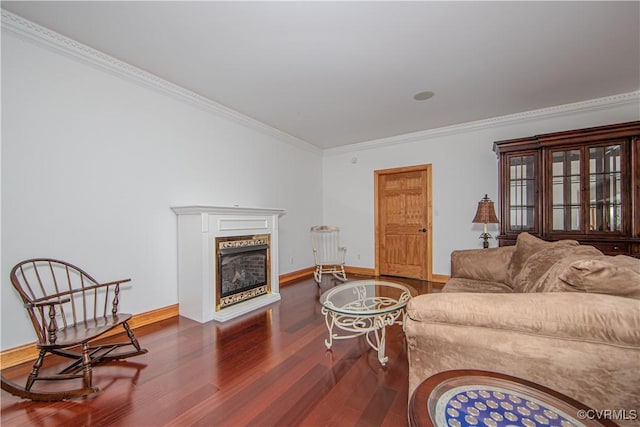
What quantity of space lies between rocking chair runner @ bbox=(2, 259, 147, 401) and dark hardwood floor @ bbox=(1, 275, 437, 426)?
0.08 metres

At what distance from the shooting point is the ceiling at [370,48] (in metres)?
1.95

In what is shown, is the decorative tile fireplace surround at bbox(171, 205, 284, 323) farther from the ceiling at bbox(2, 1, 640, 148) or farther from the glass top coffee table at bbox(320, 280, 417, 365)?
the ceiling at bbox(2, 1, 640, 148)

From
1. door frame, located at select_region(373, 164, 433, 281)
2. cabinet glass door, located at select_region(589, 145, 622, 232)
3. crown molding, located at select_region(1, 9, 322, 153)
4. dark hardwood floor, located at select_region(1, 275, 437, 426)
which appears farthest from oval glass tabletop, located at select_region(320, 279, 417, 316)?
crown molding, located at select_region(1, 9, 322, 153)

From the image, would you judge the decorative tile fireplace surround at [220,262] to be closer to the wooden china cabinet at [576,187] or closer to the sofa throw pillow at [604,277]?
the sofa throw pillow at [604,277]

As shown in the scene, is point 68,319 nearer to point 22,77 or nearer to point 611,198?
point 22,77

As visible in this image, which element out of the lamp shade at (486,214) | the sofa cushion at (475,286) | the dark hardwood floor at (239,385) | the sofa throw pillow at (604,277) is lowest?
the dark hardwood floor at (239,385)

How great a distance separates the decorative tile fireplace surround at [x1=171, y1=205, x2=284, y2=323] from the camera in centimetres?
291

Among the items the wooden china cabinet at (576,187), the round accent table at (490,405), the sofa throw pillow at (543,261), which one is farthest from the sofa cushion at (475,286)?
the round accent table at (490,405)

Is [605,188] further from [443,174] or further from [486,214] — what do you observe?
[443,174]

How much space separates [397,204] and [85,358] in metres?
4.51

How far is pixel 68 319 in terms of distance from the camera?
2303 millimetres

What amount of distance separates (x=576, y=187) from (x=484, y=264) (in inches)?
66.9

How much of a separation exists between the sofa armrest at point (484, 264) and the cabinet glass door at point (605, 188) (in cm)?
131

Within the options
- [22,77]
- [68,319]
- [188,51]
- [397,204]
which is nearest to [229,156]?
[188,51]
